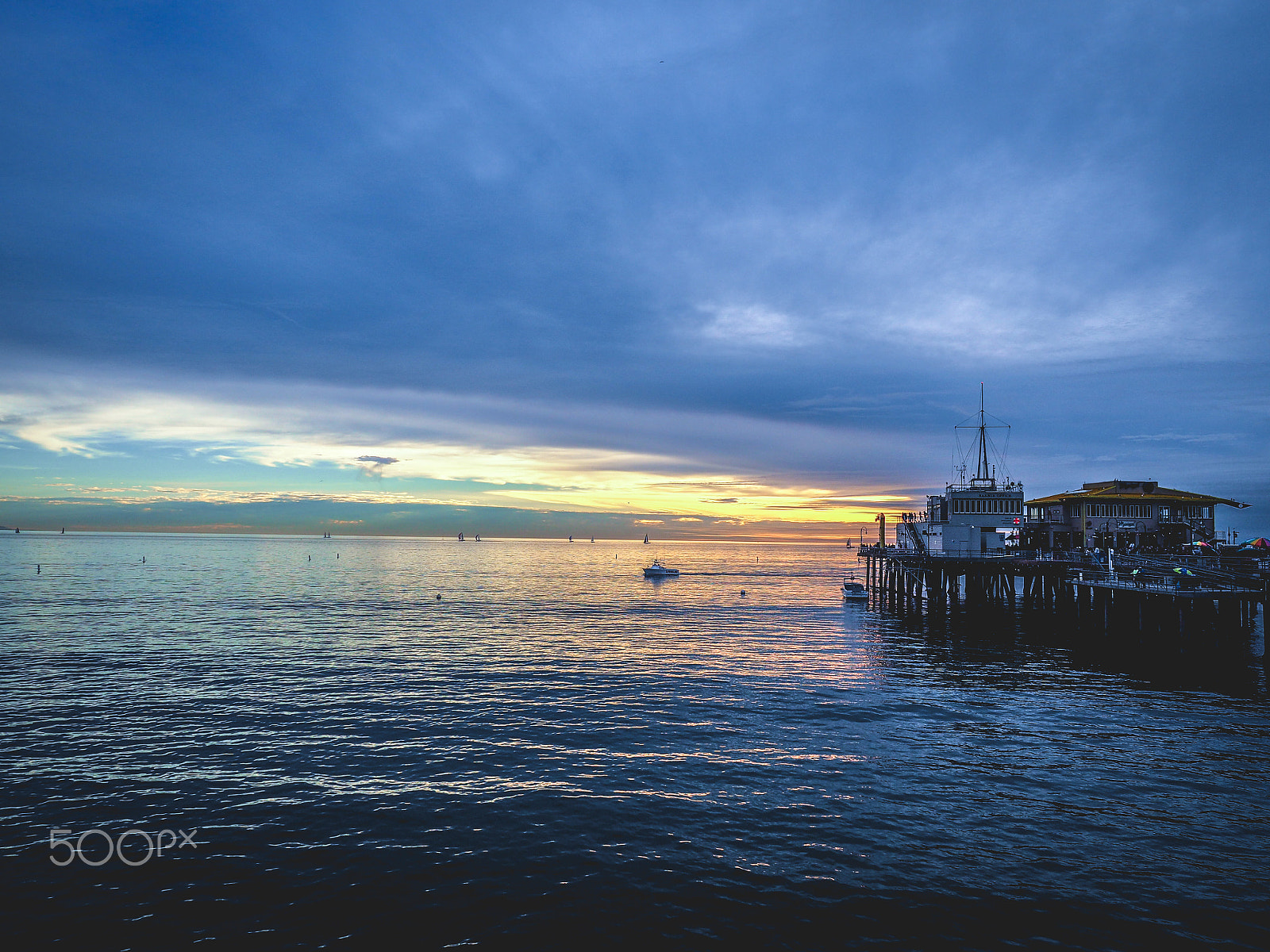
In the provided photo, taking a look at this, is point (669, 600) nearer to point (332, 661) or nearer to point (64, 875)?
point (332, 661)

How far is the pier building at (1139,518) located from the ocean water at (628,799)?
1440 inches

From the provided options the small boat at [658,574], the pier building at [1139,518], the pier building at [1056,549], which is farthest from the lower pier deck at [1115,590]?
the small boat at [658,574]

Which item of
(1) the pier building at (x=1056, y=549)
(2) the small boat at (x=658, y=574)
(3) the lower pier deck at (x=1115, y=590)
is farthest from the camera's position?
(2) the small boat at (x=658, y=574)

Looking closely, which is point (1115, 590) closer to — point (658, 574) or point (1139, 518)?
point (1139, 518)

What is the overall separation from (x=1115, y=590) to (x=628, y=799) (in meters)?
48.3

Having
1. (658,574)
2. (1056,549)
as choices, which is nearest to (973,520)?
(1056,549)

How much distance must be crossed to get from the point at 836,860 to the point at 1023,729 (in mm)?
15539

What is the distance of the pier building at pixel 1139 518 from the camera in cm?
7312

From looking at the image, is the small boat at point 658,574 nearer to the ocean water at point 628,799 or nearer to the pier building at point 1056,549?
the pier building at point 1056,549

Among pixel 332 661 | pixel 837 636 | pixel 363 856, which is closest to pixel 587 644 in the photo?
pixel 332 661

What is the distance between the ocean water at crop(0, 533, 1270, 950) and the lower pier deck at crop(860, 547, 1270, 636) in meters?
3.97

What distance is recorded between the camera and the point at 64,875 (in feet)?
49.4

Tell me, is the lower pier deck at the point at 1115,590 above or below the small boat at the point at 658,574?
above

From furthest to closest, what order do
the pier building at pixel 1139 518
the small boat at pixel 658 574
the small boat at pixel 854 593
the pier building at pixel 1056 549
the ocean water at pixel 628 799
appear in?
the small boat at pixel 658 574
the small boat at pixel 854 593
the pier building at pixel 1139 518
the pier building at pixel 1056 549
the ocean water at pixel 628 799
